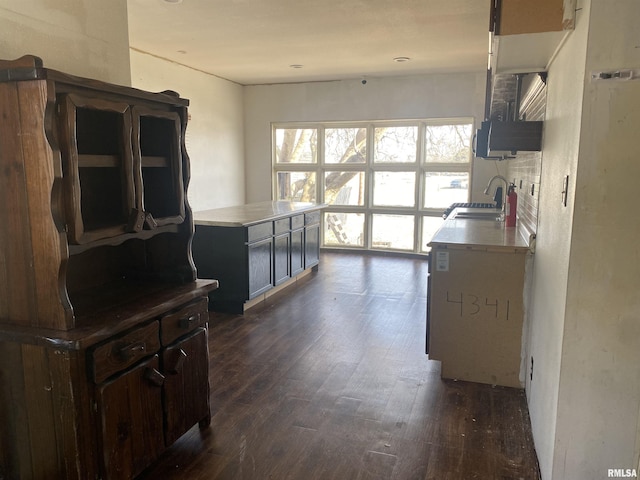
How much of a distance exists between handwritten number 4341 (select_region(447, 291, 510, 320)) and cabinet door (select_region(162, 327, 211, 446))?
1.58m

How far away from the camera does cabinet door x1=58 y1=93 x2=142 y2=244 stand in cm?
164

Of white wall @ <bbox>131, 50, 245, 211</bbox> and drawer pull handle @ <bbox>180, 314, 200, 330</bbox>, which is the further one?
white wall @ <bbox>131, 50, 245, 211</bbox>

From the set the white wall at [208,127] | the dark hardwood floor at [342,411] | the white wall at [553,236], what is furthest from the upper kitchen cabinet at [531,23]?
the white wall at [208,127]

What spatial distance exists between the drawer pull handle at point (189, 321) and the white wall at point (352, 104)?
5.31m

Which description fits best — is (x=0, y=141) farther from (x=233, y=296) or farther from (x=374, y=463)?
(x=233, y=296)

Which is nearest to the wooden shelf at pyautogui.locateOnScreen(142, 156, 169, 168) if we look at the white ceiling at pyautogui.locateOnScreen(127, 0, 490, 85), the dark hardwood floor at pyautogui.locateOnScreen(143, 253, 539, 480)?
the dark hardwood floor at pyautogui.locateOnScreen(143, 253, 539, 480)

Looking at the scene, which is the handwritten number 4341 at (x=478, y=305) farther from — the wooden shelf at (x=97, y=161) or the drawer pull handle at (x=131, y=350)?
the wooden shelf at (x=97, y=161)

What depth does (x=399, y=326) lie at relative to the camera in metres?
4.06

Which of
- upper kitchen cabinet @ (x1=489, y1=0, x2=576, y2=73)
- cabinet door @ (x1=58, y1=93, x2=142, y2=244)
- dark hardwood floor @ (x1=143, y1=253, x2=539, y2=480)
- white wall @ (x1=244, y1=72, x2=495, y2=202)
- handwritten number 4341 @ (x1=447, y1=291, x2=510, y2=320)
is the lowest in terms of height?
dark hardwood floor @ (x1=143, y1=253, x2=539, y2=480)

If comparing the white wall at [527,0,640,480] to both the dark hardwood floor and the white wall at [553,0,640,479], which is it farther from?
the dark hardwood floor

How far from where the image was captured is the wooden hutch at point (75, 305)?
5.27 feet

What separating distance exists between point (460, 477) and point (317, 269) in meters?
4.21

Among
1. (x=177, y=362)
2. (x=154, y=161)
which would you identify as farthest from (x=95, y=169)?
(x=177, y=362)

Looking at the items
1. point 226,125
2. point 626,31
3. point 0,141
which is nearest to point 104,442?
point 0,141
